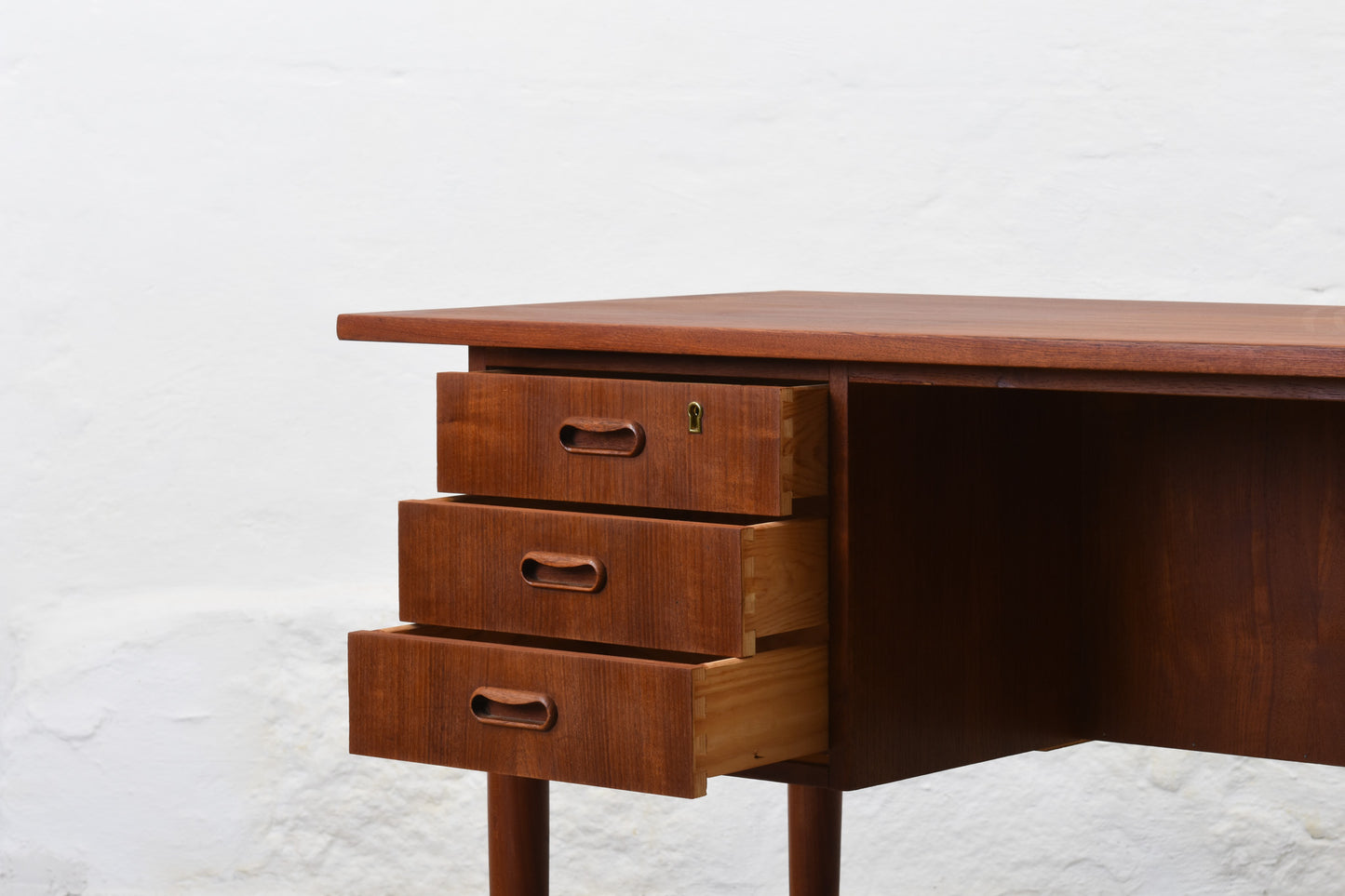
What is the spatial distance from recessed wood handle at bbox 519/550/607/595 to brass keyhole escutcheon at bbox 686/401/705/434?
142 millimetres

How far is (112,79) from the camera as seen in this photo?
3.47 metres

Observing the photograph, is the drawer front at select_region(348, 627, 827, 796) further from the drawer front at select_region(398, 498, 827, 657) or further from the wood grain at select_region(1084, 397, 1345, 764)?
the wood grain at select_region(1084, 397, 1345, 764)

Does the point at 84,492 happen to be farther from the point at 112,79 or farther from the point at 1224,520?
the point at 1224,520

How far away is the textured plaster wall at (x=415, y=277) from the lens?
3.13 m

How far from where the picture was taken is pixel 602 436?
190 cm

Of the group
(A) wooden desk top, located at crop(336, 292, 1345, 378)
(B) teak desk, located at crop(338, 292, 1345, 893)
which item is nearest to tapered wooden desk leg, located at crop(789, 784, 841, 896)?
(B) teak desk, located at crop(338, 292, 1345, 893)

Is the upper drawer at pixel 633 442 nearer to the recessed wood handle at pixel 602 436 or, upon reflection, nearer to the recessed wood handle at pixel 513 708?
the recessed wood handle at pixel 602 436

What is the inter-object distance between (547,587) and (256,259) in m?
1.69

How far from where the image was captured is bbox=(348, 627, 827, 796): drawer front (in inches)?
69.3

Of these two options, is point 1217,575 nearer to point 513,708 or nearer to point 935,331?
point 935,331

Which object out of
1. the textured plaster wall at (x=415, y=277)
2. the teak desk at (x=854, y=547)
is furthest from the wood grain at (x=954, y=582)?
the textured plaster wall at (x=415, y=277)

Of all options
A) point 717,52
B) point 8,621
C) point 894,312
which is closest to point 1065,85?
point 717,52

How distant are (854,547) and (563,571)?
256 mm

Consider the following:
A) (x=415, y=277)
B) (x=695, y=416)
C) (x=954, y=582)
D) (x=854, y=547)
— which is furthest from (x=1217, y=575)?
(x=415, y=277)
